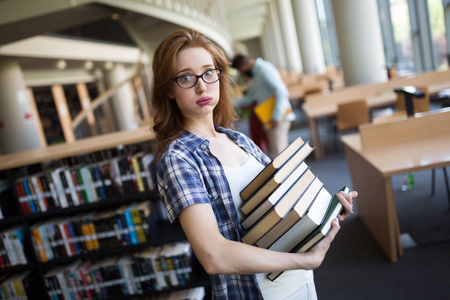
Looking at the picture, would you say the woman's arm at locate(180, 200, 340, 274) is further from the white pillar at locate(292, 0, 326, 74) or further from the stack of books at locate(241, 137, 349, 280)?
the white pillar at locate(292, 0, 326, 74)

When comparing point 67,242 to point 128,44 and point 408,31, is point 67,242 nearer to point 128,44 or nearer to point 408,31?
point 408,31

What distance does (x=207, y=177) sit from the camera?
1.07 m

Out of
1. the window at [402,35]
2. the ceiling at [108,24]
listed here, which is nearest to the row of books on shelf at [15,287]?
the ceiling at [108,24]

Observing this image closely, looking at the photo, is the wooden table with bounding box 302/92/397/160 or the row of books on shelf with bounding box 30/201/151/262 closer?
the row of books on shelf with bounding box 30/201/151/262

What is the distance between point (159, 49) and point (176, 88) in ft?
0.43

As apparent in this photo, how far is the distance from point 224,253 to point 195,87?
0.49m

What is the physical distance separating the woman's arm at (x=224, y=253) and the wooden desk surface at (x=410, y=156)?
1.66 metres

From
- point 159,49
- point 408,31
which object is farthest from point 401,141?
point 408,31

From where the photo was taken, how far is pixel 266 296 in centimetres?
118

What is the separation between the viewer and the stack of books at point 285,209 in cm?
100

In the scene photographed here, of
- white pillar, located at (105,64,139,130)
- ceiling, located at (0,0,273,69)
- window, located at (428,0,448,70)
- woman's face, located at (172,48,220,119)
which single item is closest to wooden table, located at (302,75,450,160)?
window, located at (428,0,448,70)

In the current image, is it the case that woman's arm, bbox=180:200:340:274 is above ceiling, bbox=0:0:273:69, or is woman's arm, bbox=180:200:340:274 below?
below

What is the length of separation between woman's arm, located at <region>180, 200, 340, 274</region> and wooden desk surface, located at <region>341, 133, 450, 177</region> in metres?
1.66

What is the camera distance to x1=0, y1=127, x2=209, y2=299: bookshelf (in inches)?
104
